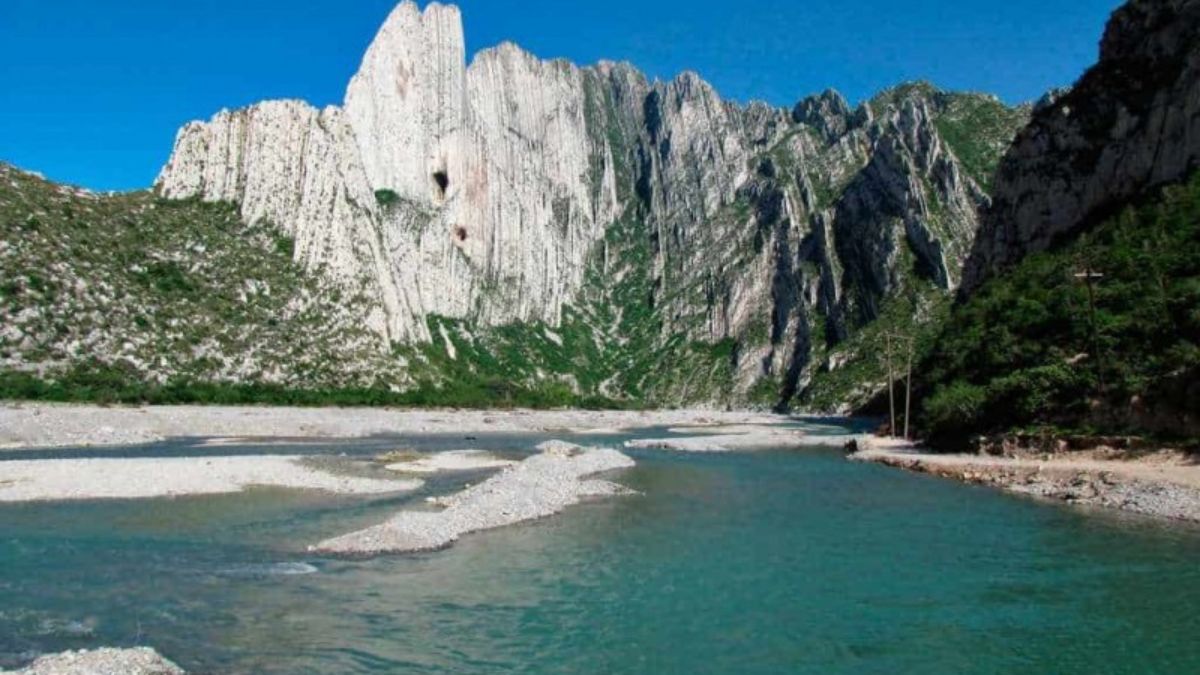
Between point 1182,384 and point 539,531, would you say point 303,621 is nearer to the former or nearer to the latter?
point 539,531

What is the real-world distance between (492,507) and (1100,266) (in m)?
47.2

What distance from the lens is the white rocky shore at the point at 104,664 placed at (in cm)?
1377

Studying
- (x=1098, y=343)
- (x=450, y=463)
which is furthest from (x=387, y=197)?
(x=1098, y=343)

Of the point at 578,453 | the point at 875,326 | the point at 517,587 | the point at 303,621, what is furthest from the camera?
Result: the point at 875,326

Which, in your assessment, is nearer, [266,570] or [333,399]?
[266,570]

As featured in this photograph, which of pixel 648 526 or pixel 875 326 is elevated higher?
pixel 875 326

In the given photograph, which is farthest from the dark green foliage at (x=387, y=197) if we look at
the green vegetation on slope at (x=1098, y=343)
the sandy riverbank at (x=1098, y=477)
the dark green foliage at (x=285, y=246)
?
the sandy riverbank at (x=1098, y=477)

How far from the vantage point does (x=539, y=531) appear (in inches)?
1160

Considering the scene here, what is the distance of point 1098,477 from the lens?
124ft

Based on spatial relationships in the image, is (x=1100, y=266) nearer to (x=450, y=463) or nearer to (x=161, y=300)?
(x=450, y=463)

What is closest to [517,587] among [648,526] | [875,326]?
[648,526]

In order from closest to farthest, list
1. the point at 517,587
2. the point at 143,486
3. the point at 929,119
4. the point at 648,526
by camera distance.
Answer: the point at 517,587, the point at 648,526, the point at 143,486, the point at 929,119

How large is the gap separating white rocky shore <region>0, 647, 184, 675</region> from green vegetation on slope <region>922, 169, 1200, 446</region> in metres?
42.6

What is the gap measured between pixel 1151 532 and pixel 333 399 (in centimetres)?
9249
